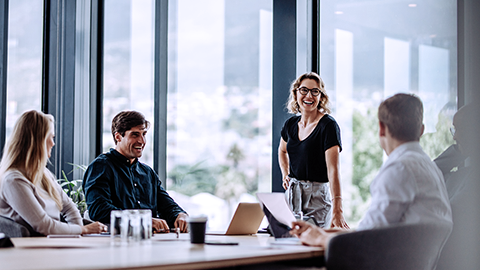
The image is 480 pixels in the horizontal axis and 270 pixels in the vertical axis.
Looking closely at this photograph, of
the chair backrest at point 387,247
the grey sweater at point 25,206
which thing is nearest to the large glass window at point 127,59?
the grey sweater at point 25,206

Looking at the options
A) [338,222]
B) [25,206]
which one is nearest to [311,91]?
[338,222]

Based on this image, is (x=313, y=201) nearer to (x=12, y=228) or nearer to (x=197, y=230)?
(x=197, y=230)

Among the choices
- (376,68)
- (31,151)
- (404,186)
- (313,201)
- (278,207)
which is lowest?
(313,201)

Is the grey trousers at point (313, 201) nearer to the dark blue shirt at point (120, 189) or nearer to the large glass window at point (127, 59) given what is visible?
the dark blue shirt at point (120, 189)

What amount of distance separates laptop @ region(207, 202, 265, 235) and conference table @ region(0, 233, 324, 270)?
46 cm

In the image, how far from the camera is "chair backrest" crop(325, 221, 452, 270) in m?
1.52

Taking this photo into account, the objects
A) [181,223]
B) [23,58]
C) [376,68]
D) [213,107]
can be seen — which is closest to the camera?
[181,223]

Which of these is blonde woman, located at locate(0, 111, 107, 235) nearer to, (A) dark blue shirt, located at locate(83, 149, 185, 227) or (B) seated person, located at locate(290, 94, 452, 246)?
(A) dark blue shirt, located at locate(83, 149, 185, 227)

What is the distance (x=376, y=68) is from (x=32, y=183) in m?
2.56

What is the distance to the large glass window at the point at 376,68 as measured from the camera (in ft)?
10.8

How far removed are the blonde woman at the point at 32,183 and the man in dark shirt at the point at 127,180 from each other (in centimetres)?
26

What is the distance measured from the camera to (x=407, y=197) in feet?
5.46

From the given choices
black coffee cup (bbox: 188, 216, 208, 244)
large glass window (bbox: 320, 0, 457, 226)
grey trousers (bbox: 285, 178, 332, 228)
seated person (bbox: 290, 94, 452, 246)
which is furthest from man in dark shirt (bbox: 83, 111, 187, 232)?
large glass window (bbox: 320, 0, 457, 226)

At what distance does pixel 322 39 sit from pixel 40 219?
2.70 m
